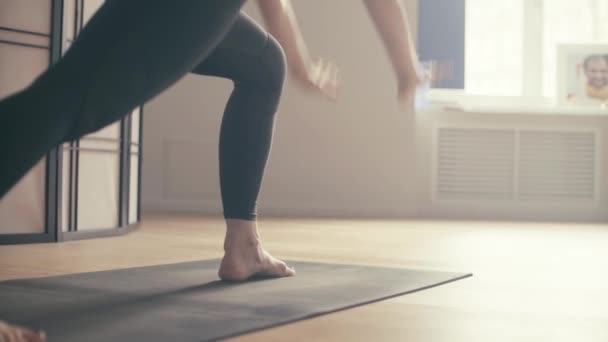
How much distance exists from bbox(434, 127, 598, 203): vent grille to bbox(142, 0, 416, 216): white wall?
30cm

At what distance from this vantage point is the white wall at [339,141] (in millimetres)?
5066

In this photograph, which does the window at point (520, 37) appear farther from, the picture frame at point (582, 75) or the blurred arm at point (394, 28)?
the blurred arm at point (394, 28)

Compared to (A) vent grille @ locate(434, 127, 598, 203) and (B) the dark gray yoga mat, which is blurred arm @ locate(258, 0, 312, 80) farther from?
(A) vent grille @ locate(434, 127, 598, 203)

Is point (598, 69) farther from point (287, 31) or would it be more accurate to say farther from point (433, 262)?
point (287, 31)

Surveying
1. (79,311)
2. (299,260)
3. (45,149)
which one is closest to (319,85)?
(45,149)

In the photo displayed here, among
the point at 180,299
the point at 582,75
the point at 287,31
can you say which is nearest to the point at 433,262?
the point at 180,299

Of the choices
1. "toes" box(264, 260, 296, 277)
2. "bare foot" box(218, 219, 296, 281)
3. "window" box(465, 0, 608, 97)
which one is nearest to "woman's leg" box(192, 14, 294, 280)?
"bare foot" box(218, 219, 296, 281)

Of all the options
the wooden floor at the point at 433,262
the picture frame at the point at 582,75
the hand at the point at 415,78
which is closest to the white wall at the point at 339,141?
the wooden floor at the point at 433,262

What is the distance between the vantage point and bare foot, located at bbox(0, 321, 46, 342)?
0.92m

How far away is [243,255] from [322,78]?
0.58m

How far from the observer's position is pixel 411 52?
101 centimetres

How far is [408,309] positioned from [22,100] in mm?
814

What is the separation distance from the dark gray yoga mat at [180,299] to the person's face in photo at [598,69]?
12.1 ft

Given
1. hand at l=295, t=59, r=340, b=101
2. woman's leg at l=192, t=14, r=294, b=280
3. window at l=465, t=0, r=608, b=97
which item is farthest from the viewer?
window at l=465, t=0, r=608, b=97
